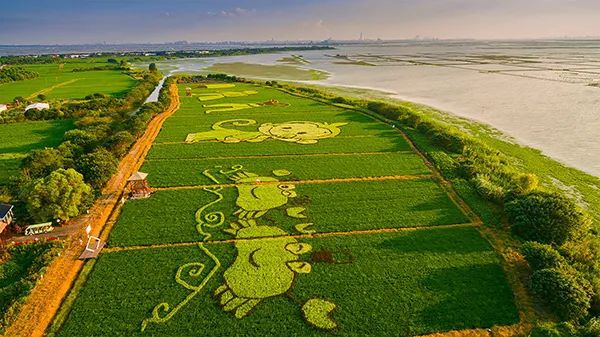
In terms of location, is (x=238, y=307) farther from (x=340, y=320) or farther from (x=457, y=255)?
(x=457, y=255)

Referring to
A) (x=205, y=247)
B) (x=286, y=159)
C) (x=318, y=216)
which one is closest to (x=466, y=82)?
(x=286, y=159)

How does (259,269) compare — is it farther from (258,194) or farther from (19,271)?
(19,271)

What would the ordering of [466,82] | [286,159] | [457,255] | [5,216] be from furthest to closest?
[466,82]
[286,159]
[5,216]
[457,255]

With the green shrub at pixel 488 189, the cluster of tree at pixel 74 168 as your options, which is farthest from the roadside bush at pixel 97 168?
the green shrub at pixel 488 189

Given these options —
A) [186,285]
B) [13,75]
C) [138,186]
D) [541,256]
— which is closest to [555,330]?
[541,256]

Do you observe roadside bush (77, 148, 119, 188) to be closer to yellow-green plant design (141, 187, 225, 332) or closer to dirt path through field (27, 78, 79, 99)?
yellow-green plant design (141, 187, 225, 332)

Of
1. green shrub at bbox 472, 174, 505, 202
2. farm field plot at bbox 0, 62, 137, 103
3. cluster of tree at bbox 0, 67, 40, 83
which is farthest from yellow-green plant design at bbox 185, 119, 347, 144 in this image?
cluster of tree at bbox 0, 67, 40, 83

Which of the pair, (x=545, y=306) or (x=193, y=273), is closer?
(x=545, y=306)
